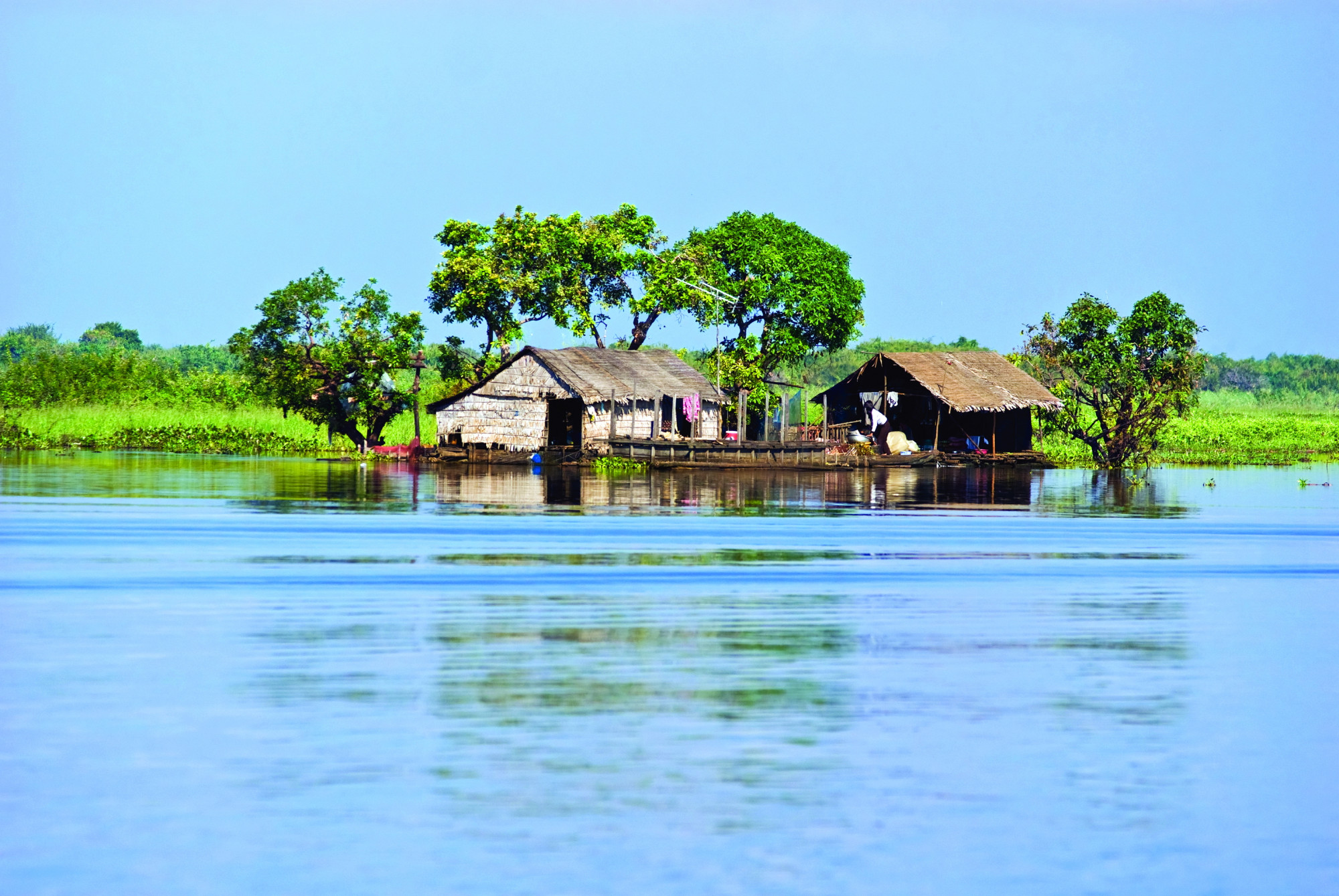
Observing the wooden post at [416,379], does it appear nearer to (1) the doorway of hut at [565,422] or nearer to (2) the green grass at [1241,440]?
(1) the doorway of hut at [565,422]

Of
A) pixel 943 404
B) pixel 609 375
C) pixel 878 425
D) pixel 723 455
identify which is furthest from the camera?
pixel 878 425

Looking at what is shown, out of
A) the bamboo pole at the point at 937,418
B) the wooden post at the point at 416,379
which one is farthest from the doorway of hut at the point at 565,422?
the bamboo pole at the point at 937,418

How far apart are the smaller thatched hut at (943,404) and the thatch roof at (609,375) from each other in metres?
4.46

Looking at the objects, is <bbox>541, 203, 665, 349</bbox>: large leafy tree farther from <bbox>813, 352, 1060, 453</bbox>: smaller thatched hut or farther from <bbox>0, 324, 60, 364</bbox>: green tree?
<bbox>0, 324, 60, 364</bbox>: green tree

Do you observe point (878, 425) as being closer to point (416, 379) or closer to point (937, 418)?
point (937, 418)

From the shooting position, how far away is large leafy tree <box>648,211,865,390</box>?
49156 mm

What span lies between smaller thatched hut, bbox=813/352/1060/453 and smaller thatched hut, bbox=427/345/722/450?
16.5ft

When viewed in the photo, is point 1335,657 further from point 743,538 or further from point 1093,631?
point 743,538

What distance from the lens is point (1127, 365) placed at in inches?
1737

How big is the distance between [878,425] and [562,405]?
951 centimetres

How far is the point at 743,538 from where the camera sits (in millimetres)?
21188

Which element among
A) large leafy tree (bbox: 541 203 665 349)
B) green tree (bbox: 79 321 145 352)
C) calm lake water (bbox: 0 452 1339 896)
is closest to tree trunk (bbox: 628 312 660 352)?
large leafy tree (bbox: 541 203 665 349)

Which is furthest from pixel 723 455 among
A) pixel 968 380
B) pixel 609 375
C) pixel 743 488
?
pixel 968 380

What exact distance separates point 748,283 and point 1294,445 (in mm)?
20248
